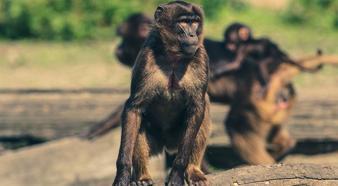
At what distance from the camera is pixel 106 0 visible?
1972 cm

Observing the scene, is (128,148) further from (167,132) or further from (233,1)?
(233,1)

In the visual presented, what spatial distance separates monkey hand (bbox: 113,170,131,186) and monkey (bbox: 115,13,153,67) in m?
4.44

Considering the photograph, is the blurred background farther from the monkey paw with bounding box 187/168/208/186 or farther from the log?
the log

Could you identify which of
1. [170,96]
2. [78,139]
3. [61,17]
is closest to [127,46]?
[78,139]

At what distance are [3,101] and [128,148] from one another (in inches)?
257

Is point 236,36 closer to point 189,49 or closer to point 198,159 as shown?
point 198,159

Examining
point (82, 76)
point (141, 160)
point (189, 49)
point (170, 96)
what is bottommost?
point (82, 76)

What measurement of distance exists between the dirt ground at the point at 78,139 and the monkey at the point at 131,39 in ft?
2.73

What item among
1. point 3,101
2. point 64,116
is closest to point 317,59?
point 64,116

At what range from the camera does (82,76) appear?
17078 mm

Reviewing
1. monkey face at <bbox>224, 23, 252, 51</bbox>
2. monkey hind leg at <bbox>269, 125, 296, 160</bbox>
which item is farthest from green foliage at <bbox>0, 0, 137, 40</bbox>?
monkey hind leg at <bbox>269, 125, 296, 160</bbox>

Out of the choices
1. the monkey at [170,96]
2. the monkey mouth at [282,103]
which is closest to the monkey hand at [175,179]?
the monkey at [170,96]

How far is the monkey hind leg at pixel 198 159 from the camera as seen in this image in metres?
6.91

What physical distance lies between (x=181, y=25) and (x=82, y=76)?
33.5ft
